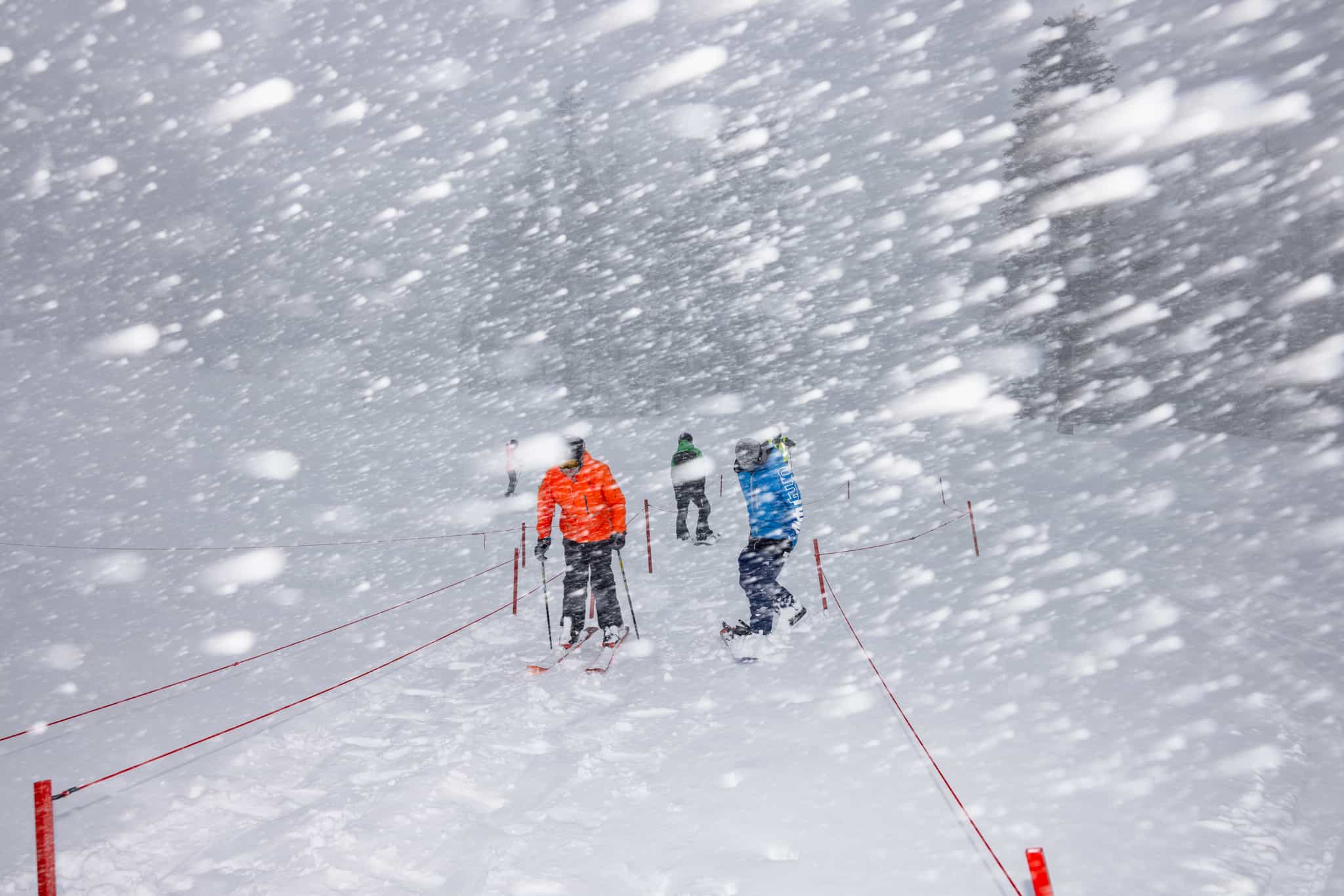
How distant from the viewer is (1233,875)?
3.44 m

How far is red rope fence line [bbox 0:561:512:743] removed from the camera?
657cm

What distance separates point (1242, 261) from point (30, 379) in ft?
184

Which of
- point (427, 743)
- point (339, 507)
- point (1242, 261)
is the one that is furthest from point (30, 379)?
point (1242, 261)

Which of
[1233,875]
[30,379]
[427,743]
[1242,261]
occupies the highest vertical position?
[30,379]

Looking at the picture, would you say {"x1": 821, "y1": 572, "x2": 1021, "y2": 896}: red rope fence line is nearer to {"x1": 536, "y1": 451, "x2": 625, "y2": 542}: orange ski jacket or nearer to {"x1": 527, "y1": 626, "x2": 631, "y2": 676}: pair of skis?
{"x1": 527, "y1": 626, "x2": 631, "y2": 676}: pair of skis

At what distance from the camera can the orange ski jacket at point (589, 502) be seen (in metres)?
6.78

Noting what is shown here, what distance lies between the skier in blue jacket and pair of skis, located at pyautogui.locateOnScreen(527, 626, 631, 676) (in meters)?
1.09

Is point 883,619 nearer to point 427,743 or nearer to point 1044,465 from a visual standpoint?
point 427,743

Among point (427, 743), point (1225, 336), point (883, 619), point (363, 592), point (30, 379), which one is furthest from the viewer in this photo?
point (30, 379)

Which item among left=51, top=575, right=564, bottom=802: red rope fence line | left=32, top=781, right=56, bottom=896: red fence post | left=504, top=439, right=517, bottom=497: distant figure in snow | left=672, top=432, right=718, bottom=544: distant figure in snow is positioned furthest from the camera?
left=504, top=439, right=517, bottom=497: distant figure in snow

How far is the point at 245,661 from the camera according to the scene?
752 cm

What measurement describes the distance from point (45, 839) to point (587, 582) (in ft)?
14.4

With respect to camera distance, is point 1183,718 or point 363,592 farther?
point 363,592

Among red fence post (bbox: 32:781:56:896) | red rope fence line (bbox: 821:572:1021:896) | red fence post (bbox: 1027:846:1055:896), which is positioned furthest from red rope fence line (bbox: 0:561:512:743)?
red fence post (bbox: 1027:846:1055:896)
